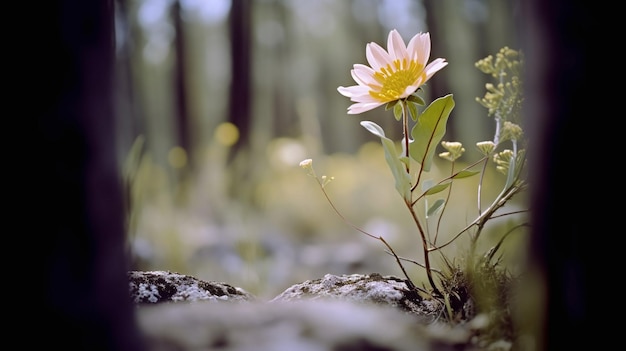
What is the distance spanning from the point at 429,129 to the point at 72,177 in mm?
666

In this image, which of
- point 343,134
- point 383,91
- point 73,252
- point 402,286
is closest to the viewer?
point 73,252

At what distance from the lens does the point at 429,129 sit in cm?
103

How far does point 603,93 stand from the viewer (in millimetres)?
670

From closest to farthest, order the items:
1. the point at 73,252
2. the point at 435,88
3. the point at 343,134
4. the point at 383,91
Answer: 1. the point at 73,252
2. the point at 383,91
3. the point at 435,88
4. the point at 343,134

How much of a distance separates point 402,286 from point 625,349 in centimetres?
57

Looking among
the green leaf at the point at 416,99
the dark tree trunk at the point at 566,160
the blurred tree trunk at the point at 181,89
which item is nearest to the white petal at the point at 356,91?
the green leaf at the point at 416,99

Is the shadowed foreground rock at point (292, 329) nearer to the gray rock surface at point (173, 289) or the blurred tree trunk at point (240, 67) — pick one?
the gray rock surface at point (173, 289)

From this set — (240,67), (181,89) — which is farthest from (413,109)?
(181,89)

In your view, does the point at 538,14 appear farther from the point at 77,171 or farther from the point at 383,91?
the point at 77,171

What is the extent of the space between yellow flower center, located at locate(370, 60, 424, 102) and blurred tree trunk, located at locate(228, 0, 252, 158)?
5.97 m

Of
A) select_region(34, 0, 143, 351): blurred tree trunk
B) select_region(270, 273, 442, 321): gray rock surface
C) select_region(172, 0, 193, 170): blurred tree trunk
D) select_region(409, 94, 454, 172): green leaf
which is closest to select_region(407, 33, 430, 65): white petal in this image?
select_region(409, 94, 454, 172): green leaf

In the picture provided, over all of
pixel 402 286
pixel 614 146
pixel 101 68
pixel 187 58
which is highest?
pixel 187 58

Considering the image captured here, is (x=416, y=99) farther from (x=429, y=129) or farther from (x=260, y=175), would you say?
(x=260, y=175)

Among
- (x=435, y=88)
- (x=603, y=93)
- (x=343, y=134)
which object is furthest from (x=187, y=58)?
(x=343, y=134)
